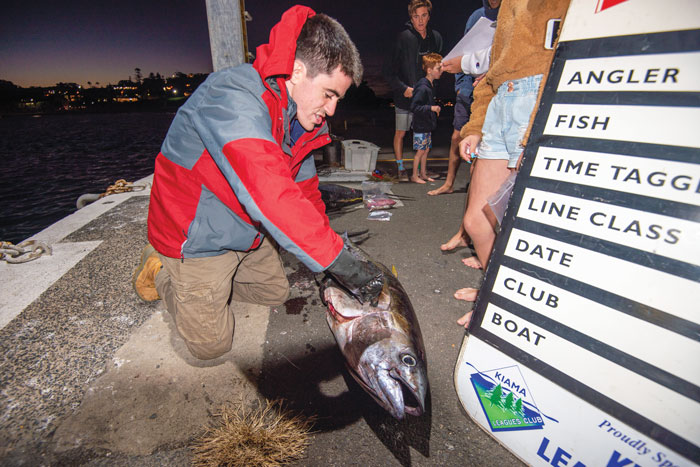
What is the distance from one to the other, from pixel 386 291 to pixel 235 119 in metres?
1.47

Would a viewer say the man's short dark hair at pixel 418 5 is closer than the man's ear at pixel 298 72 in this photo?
No

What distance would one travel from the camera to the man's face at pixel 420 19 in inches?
216

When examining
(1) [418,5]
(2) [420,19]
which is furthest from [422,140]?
(1) [418,5]

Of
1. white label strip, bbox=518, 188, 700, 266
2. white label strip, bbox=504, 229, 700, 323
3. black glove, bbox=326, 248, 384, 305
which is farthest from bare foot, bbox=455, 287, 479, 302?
white label strip, bbox=518, 188, 700, 266

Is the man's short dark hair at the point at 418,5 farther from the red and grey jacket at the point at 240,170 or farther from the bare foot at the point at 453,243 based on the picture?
the red and grey jacket at the point at 240,170

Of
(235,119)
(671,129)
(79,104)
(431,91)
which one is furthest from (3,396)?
(79,104)

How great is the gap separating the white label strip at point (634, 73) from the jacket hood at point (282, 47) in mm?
1420

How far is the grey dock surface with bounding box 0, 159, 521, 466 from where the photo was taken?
154 centimetres

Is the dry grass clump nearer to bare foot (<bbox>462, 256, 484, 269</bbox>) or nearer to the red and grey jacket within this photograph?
the red and grey jacket

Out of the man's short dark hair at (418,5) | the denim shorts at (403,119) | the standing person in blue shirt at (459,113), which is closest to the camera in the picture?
the standing person in blue shirt at (459,113)

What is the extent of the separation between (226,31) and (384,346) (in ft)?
13.6

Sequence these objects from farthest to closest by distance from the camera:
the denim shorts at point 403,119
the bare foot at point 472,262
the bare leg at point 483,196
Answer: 1. the denim shorts at point 403,119
2. the bare foot at point 472,262
3. the bare leg at point 483,196

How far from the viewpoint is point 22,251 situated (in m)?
3.16

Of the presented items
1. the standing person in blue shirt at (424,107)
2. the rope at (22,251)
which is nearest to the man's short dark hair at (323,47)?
the rope at (22,251)
